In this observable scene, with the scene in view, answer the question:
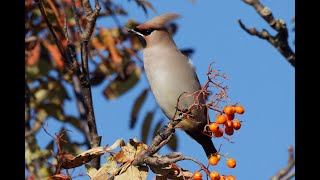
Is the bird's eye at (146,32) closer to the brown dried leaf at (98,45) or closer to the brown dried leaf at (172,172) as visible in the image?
the brown dried leaf at (98,45)

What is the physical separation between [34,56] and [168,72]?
1009 mm

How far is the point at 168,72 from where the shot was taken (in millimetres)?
3730

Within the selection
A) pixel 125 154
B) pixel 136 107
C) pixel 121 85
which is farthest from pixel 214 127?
pixel 121 85

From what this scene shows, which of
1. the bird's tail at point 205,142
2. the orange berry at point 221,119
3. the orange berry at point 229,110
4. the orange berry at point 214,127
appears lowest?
the bird's tail at point 205,142

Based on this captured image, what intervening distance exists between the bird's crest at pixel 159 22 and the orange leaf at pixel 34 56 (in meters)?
0.74

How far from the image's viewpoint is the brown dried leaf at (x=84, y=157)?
262cm

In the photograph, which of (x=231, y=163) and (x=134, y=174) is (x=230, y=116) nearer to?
(x=231, y=163)

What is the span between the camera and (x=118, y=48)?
424 cm

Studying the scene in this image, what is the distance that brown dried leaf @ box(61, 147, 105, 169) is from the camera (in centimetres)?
262

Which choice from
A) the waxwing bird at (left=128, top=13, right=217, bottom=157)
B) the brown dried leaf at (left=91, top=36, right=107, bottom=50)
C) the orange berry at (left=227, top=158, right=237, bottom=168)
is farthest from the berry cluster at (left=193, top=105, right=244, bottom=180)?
the brown dried leaf at (left=91, top=36, right=107, bottom=50)

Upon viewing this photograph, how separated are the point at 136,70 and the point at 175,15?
0.40 metres

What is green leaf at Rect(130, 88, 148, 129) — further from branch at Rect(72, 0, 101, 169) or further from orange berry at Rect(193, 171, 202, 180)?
orange berry at Rect(193, 171, 202, 180)

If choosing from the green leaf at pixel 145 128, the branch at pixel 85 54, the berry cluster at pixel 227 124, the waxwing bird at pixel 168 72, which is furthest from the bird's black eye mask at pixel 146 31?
the berry cluster at pixel 227 124

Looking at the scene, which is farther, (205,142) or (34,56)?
(34,56)
